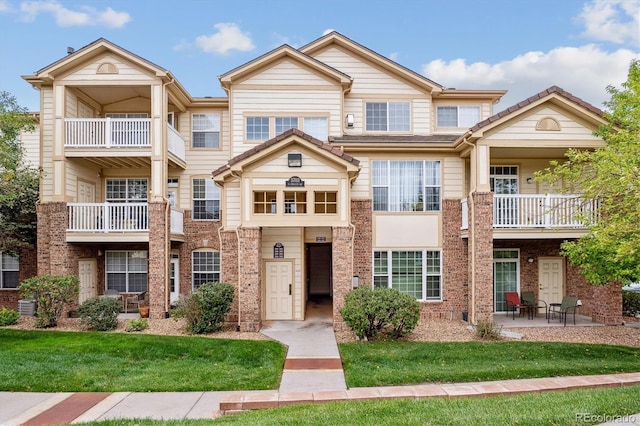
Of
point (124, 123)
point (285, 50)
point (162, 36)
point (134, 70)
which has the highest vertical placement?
point (162, 36)

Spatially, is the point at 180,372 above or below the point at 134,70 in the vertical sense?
below

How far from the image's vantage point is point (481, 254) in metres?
13.5

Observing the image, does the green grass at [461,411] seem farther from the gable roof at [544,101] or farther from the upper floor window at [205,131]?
the upper floor window at [205,131]

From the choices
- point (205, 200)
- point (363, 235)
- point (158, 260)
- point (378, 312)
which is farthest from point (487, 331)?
point (205, 200)

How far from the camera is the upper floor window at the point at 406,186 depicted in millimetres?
15289

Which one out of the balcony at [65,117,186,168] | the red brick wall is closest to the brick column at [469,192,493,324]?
the red brick wall

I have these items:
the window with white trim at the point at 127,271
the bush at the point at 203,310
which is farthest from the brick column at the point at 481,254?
the window with white trim at the point at 127,271

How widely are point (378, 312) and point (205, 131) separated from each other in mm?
10562

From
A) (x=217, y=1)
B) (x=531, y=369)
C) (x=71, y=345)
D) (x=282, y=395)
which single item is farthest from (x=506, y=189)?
(x=71, y=345)

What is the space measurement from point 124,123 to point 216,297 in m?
7.50

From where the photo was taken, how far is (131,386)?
8336 mm

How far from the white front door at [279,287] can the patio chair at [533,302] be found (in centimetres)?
856

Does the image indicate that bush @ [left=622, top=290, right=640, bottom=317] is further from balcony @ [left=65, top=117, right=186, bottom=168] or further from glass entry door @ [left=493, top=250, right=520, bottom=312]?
balcony @ [left=65, top=117, right=186, bottom=168]

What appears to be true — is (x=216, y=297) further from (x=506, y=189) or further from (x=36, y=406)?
(x=506, y=189)
